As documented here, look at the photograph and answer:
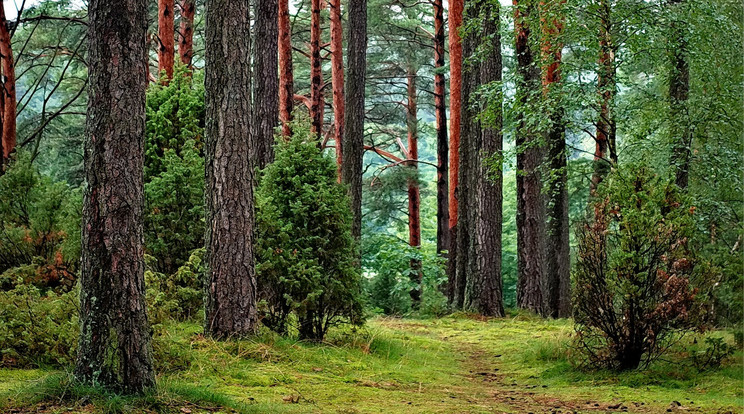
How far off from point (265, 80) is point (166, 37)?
4.22m

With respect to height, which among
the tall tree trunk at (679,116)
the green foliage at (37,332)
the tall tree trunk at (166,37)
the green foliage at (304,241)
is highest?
the tall tree trunk at (166,37)

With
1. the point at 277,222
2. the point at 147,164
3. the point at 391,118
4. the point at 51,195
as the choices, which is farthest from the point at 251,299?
the point at 391,118

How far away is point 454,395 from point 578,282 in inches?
77.7

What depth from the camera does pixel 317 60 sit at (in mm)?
20922

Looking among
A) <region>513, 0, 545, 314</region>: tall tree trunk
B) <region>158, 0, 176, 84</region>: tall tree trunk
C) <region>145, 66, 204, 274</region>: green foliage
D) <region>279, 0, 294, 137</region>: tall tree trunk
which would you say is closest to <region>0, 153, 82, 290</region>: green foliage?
<region>145, 66, 204, 274</region>: green foliage

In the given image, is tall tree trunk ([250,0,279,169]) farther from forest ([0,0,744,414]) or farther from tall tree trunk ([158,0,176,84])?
tall tree trunk ([158,0,176,84])

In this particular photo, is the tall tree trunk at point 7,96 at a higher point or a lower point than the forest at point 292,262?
higher

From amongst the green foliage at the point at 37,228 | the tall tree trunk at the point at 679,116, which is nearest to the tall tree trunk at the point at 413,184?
the tall tree trunk at the point at 679,116

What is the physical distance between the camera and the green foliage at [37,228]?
955 cm

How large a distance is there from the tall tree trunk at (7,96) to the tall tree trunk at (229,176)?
749 cm

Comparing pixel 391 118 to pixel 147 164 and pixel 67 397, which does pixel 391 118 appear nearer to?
pixel 147 164

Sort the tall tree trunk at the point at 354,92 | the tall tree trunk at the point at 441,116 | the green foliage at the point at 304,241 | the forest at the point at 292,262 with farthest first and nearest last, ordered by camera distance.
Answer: the tall tree trunk at the point at 441,116 → the tall tree trunk at the point at 354,92 → the green foliage at the point at 304,241 → the forest at the point at 292,262

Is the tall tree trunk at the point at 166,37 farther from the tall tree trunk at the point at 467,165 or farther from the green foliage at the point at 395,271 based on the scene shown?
the green foliage at the point at 395,271

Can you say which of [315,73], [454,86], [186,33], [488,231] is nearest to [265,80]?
[186,33]
